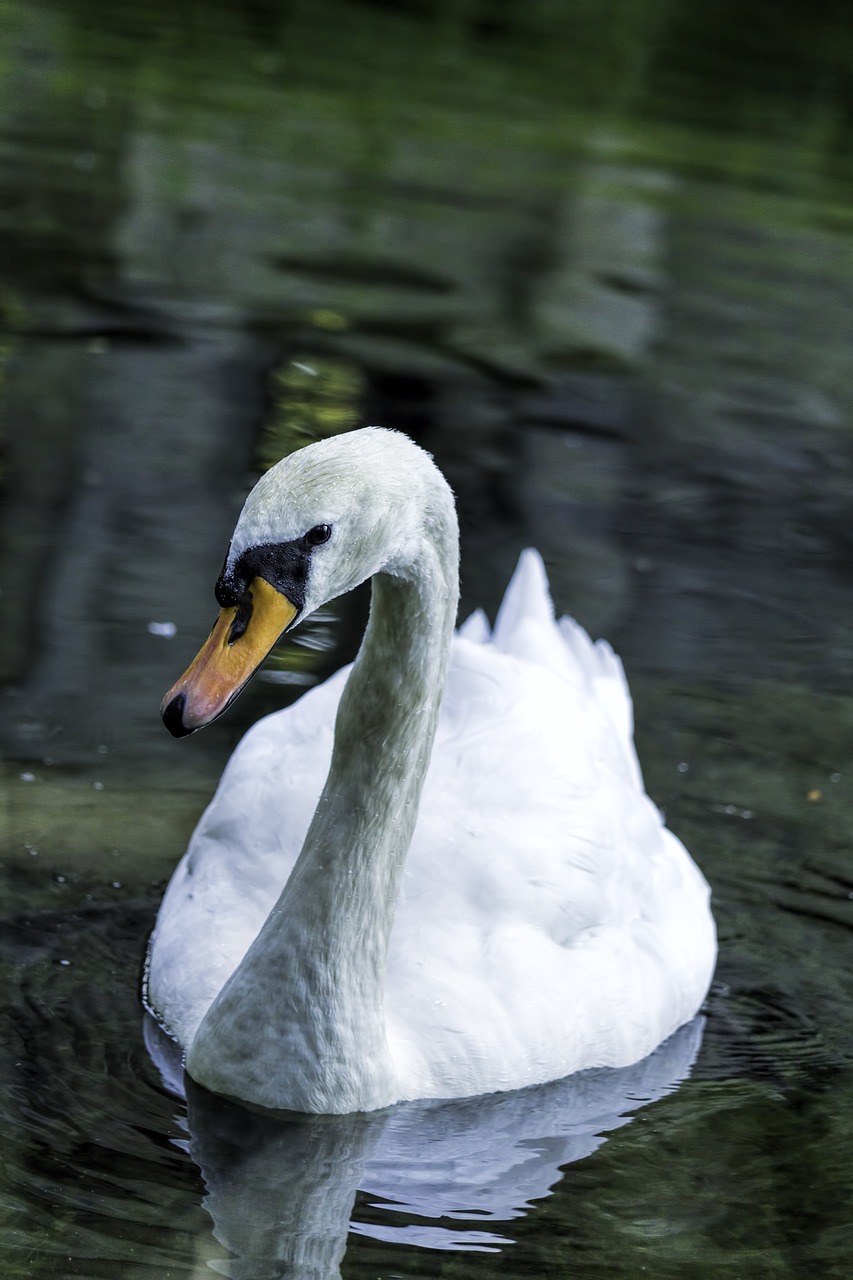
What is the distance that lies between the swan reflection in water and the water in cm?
1

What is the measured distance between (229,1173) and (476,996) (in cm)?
70

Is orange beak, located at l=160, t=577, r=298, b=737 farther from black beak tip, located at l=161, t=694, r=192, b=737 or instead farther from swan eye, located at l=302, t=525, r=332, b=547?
swan eye, located at l=302, t=525, r=332, b=547

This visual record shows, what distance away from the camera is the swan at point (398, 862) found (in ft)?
11.3

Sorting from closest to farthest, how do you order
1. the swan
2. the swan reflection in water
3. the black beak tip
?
the black beak tip
the swan
the swan reflection in water

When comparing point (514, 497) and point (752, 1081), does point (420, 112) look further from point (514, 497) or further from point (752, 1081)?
point (752, 1081)

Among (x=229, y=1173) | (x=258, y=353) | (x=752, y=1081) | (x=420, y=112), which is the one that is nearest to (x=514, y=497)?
(x=258, y=353)

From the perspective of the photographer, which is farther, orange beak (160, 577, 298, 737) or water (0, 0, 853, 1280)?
water (0, 0, 853, 1280)

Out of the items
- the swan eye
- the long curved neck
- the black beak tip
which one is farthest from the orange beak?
the long curved neck

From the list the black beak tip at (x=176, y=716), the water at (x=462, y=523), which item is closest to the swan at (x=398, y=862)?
the black beak tip at (x=176, y=716)

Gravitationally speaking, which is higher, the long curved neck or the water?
the long curved neck

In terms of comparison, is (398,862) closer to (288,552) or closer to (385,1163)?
(385,1163)

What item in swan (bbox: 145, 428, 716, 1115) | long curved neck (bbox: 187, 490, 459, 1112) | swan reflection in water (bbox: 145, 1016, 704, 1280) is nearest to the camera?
swan (bbox: 145, 428, 716, 1115)

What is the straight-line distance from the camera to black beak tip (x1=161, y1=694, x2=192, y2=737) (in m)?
3.32

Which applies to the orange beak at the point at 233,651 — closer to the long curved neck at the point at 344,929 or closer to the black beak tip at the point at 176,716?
the black beak tip at the point at 176,716
